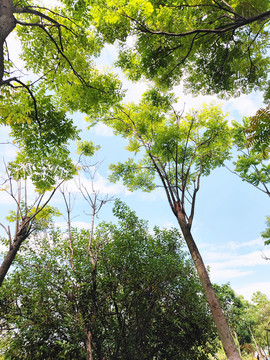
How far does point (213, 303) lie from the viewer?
436cm

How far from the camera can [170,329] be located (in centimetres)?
626

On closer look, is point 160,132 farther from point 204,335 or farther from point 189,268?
point 204,335

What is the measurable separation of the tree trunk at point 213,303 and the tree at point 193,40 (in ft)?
14.2

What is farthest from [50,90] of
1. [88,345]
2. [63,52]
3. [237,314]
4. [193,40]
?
[237,314]

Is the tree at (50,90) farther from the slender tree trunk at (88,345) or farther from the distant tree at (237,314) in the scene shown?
the distant tree at (237,314)

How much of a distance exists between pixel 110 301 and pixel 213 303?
10.1ft

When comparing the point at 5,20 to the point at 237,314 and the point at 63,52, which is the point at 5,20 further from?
the point at 237,314

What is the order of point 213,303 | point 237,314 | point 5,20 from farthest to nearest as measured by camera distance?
point 237,314, point 213,303, point 5,20

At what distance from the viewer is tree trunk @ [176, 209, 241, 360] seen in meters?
3.84

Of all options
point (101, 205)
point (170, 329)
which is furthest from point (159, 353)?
point (101, 205)

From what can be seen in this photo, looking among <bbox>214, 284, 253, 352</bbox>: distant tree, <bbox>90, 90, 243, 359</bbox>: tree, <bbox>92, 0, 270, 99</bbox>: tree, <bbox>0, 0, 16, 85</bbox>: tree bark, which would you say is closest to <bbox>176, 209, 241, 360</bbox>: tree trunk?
<bbox>90, 90, 243, 359</bbox>: tree

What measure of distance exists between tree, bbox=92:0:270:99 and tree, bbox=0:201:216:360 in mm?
4777

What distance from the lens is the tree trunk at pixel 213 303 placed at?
3.84 meters

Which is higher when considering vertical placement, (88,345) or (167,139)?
(167,139)
